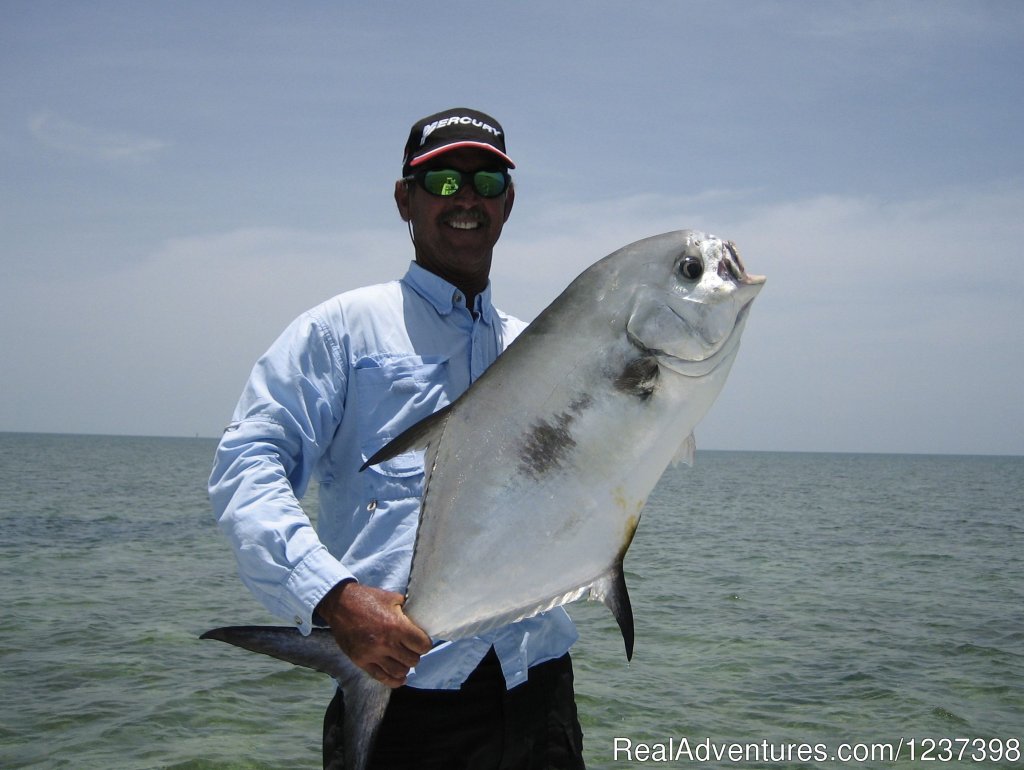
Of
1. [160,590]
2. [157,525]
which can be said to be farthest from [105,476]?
[160,590]

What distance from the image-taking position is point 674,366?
194cm

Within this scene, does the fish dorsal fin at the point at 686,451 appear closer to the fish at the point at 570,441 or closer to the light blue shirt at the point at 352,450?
the fish at the point at 570,441

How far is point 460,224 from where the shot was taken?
8.91 ft

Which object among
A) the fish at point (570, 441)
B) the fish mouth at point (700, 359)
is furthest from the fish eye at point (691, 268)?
the fish mouth at point (700, 359)

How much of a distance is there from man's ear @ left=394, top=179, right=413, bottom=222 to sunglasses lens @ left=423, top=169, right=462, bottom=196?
17 centimetres

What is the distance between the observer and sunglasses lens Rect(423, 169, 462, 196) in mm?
2668

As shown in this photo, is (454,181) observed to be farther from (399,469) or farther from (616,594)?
(616,594)

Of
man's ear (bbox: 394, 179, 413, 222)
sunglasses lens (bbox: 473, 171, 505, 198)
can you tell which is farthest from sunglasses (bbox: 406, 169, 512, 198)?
man's ear (bbox: 394, 179, 413, 222)

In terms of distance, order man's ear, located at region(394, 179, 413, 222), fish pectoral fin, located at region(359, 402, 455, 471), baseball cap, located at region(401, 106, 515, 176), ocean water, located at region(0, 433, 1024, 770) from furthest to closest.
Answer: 1. ocean water, located at region(0, 433, 1024, 770)
2. man's ear, located at region(394, 179, 413, 222)
3. baseball cap, located at region(401, 106, 515, 176)
4. fish pectoral fin, located at region(359, 402, 455, 471)

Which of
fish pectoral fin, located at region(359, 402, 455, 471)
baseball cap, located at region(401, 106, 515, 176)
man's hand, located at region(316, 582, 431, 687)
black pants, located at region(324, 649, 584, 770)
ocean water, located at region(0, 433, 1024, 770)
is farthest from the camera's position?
ocean water, located at region(0, 433, 1024, 770)

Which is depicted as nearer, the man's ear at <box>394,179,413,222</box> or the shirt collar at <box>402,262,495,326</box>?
the shirt collar at <box>402,262,495,326</box>

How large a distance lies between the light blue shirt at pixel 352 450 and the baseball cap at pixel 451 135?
1.17 ft

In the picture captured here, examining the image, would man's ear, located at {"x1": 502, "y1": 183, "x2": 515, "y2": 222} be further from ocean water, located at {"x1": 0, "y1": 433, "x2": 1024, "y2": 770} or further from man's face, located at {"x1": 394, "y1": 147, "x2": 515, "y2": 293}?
ocean water, located at {"x1": 0, "y1": 433, "x2": 1024, "y2": 770}

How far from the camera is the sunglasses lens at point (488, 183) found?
2.68 metres
